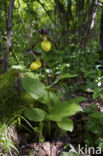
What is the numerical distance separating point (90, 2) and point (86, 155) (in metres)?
3.53

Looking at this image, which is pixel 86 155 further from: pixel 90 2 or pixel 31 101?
pixel 90 2

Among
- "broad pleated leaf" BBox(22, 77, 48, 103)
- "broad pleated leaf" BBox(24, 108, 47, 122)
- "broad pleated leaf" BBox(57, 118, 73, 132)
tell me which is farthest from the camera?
"broad pleated leaf" BBox(22, 77, 48, 103)

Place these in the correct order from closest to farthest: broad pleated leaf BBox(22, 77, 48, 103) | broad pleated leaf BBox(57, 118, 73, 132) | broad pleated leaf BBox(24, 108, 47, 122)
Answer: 1. broad pleated leaf BBox(57, 118, 73, 132)
2. broad pleated leaf BBox(24, 108, 47, 122)
3. broad pleated leaf BBox(22, 77, 48, 103)

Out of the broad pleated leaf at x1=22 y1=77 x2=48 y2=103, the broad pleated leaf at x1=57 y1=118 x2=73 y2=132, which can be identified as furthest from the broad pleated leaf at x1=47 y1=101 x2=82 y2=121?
the broad pleated leaf at x1=22 y1=77 x2=48 y2=103

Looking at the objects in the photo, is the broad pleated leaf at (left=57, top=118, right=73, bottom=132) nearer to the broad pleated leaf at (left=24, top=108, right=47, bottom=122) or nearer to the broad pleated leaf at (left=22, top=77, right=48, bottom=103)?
the broad pleated leaf at (left=24, top=108, right=47, bottom=122)

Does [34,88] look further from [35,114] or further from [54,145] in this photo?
[54,145]

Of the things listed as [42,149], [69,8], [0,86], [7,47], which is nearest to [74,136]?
[42,149]

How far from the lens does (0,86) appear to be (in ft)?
4.71

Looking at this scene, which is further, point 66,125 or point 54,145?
point 54,145

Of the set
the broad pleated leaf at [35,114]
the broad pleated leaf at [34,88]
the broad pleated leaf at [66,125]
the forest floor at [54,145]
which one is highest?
the broad pleated leaf at [34,88]

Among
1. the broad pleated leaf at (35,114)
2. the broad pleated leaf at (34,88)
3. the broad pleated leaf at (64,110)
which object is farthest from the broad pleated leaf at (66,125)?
the broad pleated leaf at (34,88)

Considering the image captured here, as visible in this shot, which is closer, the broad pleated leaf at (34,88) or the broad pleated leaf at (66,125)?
the broad pleated leaf at (66,125)

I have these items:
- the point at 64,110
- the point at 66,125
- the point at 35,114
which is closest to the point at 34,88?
the point at 35,114

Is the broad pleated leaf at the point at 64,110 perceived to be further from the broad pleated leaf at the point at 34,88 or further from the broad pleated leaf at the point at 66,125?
the broad pleated leaf at the point at 34,88
